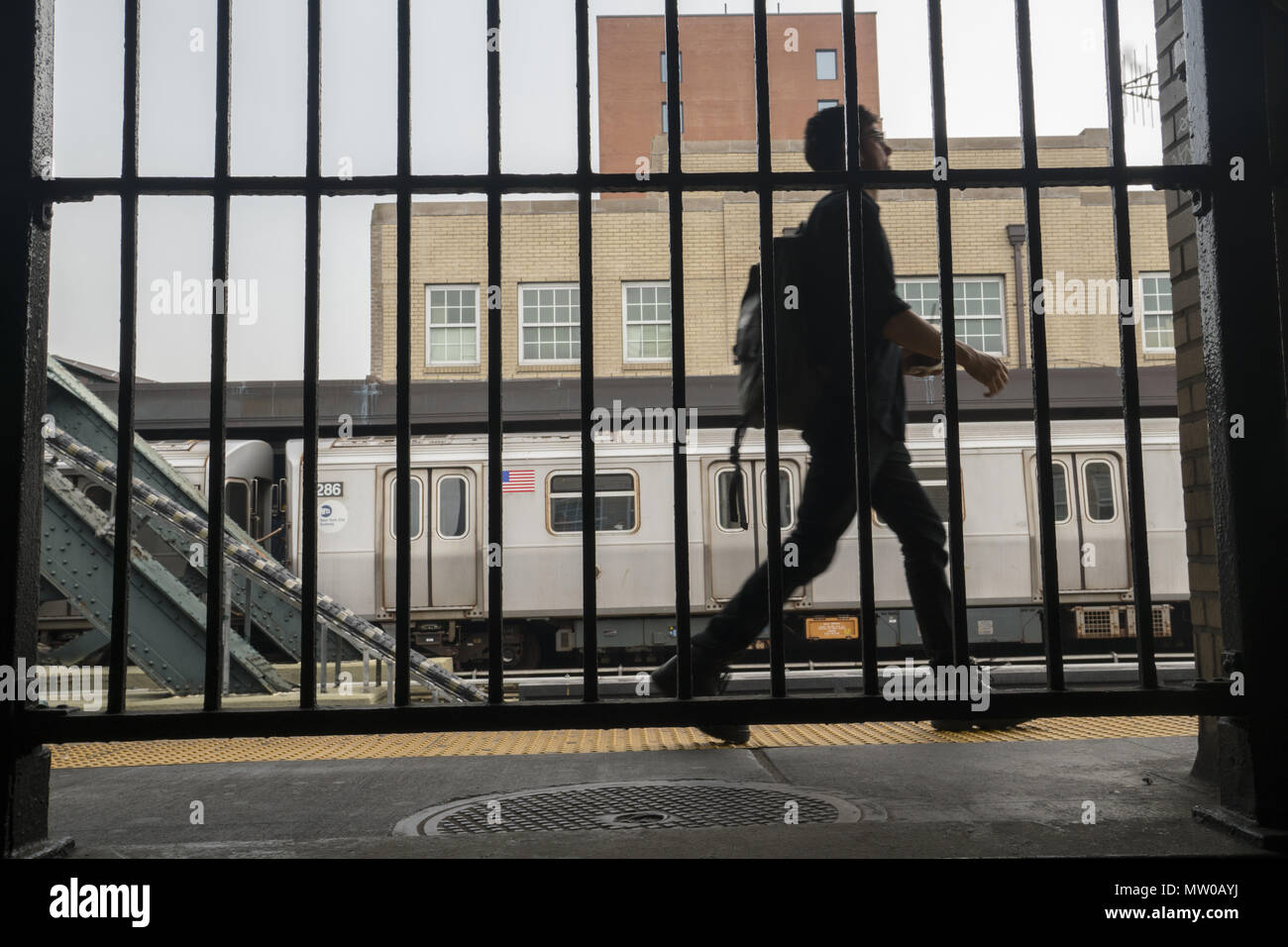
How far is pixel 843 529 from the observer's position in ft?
10.6

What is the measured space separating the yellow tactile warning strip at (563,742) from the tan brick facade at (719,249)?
15.8m

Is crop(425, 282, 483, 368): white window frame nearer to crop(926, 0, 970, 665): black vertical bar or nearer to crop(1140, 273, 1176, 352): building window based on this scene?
crop(1140, 273, 1176, 352): building window

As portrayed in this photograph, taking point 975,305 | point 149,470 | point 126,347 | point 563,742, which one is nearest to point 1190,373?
point 563,742

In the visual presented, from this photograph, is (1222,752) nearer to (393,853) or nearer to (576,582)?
(393,853)

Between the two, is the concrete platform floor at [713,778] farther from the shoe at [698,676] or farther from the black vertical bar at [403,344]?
the black vertical bar at [403,344]

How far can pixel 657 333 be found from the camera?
2019 cm

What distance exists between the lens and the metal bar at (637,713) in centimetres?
209

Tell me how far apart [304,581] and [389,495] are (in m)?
10.5

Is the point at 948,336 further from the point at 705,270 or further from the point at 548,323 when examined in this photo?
the point at 705,270

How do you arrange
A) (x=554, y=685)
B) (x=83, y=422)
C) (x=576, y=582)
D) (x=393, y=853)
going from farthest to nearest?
(x=576, y=582) < (x=554, y=685) < (x=83, y=422) < (x=393, y=853)

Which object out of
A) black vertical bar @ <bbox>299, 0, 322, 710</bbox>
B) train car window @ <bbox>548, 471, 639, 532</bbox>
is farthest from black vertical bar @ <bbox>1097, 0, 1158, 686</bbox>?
train car window @ <bbox>548, 471, 639, 532</bbox>

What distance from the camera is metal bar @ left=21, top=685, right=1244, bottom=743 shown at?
209 cm
